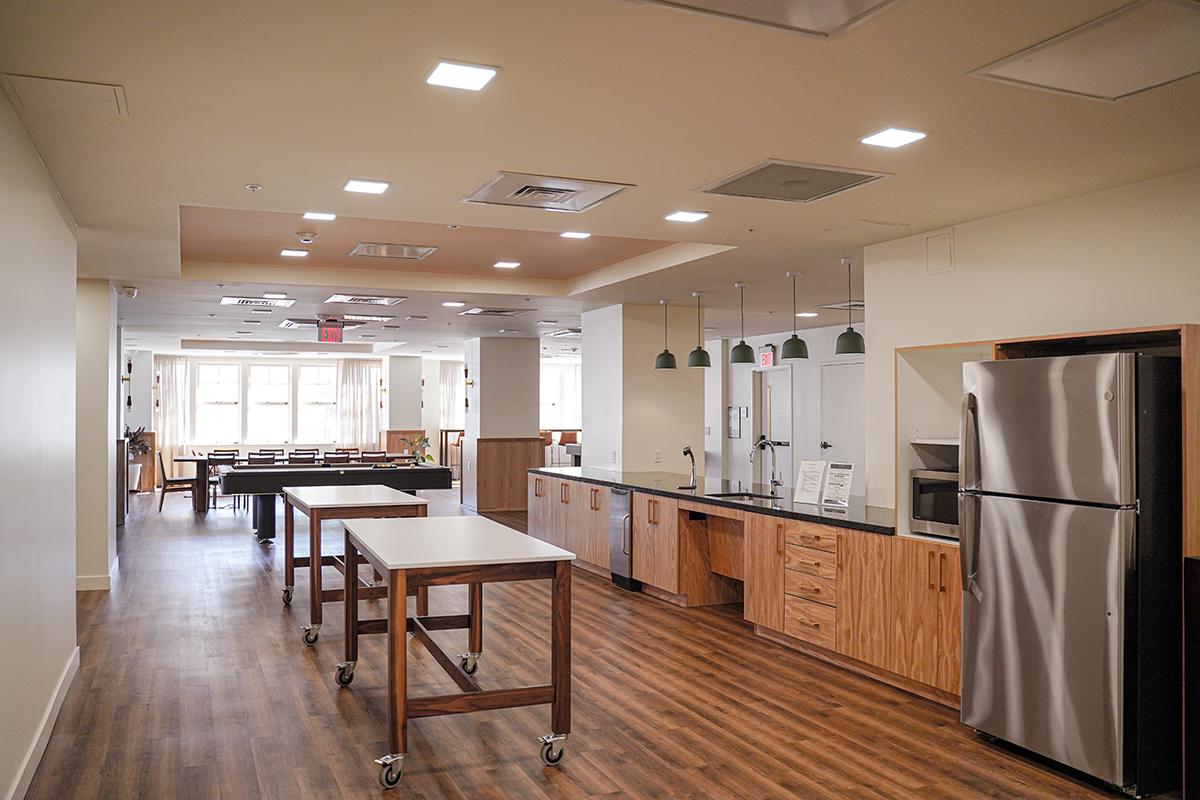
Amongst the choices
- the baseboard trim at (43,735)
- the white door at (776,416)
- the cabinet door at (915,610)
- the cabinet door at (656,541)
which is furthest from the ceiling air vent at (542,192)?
the white door at (776,416)

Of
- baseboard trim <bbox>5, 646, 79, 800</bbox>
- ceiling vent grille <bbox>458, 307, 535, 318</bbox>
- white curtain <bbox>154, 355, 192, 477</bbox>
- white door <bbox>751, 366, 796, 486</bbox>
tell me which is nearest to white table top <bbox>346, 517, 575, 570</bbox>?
baseboard trim <bbox>5, 646, 79, 800</bbox>

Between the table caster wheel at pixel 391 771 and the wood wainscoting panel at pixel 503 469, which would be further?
the wood wainscoting panel at pixel 503 469

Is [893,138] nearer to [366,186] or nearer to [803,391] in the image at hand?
[366,186]

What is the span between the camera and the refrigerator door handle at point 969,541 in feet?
13.4

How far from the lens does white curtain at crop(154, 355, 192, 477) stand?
17656 mm

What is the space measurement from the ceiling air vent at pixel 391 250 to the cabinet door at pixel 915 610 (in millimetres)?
4055

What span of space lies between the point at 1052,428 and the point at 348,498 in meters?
4.24

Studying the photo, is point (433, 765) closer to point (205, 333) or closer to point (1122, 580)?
point (1122, 580)

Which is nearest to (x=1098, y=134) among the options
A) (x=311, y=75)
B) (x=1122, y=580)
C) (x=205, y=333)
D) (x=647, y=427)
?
(x=1122, y=580)

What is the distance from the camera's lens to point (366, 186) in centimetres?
437

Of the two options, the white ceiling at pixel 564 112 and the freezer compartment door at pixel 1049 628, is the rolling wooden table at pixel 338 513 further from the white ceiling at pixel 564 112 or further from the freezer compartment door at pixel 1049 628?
the freezer compartment door at pixel 1049 628

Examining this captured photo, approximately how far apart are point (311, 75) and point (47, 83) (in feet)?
2.83

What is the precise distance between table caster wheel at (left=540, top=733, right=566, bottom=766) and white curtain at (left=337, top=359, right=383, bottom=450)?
1614cm

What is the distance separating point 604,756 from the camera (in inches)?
151
